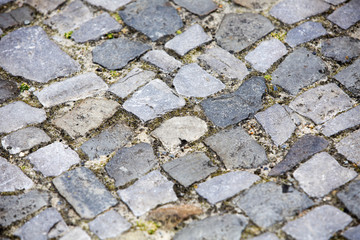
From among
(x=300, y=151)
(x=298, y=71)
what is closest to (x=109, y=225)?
(x=300, y=151)

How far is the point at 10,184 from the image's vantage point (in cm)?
267

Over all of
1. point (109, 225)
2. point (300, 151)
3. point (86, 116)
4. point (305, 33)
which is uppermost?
point (305, 33)

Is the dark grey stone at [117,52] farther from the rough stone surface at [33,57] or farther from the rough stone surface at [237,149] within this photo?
the rough stone surface at [237,149]

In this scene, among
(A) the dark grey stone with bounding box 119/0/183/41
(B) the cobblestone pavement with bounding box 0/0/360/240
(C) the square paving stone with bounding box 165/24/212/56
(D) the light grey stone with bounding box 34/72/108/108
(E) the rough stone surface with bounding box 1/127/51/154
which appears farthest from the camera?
(A) the dark grey stone with bounding box 119/0/183/41

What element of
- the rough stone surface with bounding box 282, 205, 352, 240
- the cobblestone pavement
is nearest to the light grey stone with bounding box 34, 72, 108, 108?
the cobblestone pavement

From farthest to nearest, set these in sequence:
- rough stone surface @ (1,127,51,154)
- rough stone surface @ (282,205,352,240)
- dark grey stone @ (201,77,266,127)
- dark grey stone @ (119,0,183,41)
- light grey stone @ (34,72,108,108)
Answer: dark grey stone @ (119,0,183,41) < light grey stone @ (34,72,108,108) < dark grey stone @ (201,77,266,127) < rough stone surface @ (1,127,51,154) < rough stone surface @ (282,205,352,240)

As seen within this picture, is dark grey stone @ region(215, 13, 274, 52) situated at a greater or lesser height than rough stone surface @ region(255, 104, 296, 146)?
greater

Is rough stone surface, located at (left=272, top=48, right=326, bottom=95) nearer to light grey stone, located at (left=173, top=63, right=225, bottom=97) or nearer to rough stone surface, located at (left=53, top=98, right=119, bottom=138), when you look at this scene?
light grey stone, located at (left=173, top=63, right=225, bottom=97)

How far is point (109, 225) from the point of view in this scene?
2455 mm

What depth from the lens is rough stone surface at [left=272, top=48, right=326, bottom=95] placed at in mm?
3184

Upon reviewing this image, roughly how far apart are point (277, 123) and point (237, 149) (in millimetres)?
352

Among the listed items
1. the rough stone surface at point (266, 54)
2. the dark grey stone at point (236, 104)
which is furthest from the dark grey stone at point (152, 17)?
the dark grey stone at point (236, 104)

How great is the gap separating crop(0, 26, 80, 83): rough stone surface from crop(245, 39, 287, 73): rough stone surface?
1300mm

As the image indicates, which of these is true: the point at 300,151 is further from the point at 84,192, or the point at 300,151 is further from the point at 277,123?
the point at 84,192
